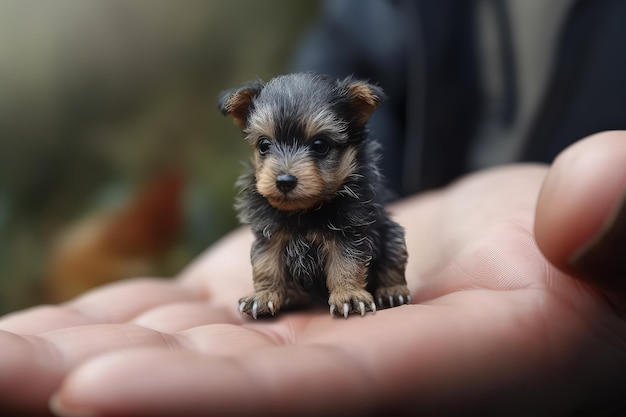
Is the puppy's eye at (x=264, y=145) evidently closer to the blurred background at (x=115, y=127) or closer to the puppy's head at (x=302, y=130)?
the puppy's head at (x=302, y=130)

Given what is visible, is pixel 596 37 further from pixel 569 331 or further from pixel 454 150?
pixel 569 331

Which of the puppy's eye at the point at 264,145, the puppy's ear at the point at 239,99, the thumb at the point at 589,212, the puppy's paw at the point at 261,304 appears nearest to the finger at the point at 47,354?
the puppy's paw at the point at 261,304

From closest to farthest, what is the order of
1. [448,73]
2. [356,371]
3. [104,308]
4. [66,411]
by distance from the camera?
[66,411] → [356,371] → [104,308] → [448,73]

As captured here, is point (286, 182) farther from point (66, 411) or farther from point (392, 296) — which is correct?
point (66, 411)

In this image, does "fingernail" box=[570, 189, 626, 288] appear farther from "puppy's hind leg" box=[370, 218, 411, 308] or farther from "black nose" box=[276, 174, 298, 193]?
"black nose" box=[276, 174, 298, 193]

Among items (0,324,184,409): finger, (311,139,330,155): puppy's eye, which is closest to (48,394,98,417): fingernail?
(0,324,184,409): finger

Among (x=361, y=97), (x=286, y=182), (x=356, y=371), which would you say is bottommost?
(x=356, y=371)

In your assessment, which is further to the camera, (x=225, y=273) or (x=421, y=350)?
(x=225, y=273)

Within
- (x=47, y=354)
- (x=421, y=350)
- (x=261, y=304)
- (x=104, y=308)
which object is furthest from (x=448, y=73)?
(x=47, y=354)
